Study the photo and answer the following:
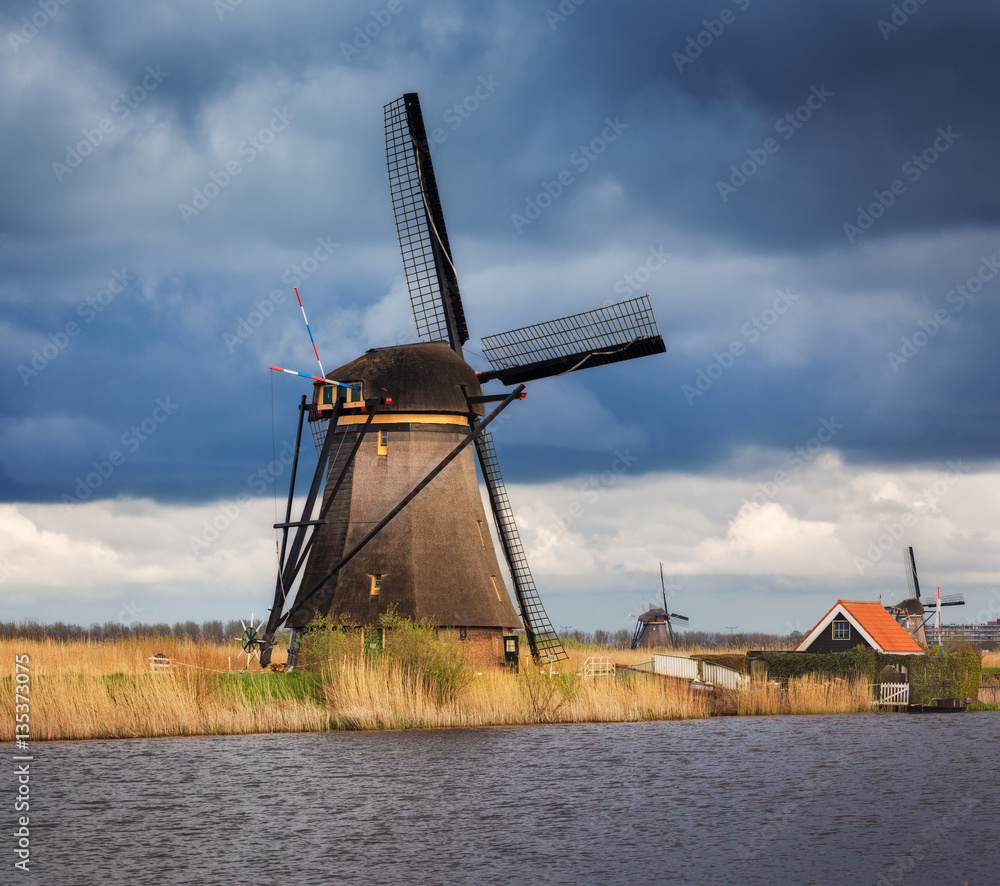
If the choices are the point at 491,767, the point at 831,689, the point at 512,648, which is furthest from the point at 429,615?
the point at 831,689

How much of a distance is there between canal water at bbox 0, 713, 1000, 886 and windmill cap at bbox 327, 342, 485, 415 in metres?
7.78

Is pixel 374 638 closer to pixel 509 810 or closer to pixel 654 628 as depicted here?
pixel 509 810

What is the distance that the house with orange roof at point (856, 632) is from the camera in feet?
118

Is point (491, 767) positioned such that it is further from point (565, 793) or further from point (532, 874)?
point (532, 874)

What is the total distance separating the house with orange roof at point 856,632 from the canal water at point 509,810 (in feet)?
39.1

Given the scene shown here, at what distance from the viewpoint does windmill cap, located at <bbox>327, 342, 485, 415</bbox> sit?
1102 inches

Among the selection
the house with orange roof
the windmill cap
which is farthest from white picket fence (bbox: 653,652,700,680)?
the windmill cap

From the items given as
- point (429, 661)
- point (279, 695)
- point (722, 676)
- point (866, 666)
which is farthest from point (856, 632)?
point (279, 695)

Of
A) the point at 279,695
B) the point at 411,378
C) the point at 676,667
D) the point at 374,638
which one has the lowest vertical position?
the point at 676,667

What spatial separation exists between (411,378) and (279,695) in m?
7.81

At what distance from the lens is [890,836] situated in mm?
14508

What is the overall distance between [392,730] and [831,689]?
1327 centimetres

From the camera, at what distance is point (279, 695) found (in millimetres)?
24484

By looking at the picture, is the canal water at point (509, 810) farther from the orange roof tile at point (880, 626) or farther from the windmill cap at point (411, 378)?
the orange roof tile at point (880, 626)
